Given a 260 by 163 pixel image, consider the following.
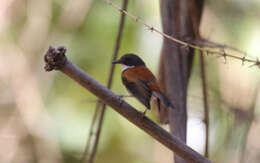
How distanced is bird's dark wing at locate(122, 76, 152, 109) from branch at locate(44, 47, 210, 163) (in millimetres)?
790

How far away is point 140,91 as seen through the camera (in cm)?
302

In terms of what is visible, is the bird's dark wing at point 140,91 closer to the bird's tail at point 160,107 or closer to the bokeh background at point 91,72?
the bird's tail at point 160,107

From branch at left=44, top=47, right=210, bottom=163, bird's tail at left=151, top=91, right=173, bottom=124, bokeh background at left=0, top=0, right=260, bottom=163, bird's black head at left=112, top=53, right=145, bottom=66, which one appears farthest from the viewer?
bokeh background at left=0, top=0, right=260, bottom=163

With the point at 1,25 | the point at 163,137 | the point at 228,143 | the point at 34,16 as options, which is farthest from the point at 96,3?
the point at 163,137

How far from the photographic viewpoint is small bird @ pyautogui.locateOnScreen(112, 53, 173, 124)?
2.92 m

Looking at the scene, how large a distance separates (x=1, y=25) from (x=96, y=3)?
4.05 ft

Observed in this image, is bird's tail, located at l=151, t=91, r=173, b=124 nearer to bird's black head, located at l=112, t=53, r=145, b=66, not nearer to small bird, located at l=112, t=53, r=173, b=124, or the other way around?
small bird, located at l=112, t=53, r=173, b=124

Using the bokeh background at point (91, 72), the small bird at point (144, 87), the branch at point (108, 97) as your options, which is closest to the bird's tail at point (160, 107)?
the small bird at point (144, 87)

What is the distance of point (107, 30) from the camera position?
480 cm

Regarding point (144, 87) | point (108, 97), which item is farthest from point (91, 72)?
point (108, 97)

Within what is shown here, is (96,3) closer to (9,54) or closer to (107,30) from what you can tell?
(107,30)

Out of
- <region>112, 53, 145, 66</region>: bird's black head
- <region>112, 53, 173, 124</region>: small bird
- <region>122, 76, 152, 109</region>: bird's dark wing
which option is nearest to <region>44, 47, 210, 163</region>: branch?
<region>112, 53, 173, 124</region>: small bird

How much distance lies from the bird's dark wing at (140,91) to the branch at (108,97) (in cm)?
79

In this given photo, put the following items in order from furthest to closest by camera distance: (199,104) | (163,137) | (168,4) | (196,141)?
1. (196,141)
2. (199,104)
3. (168,4)
4. (163,137)
